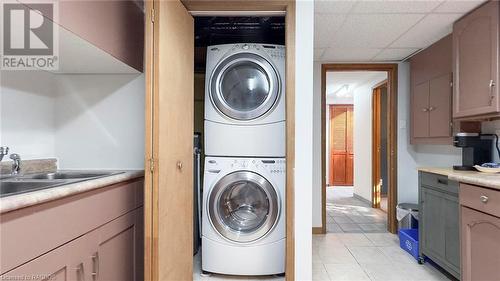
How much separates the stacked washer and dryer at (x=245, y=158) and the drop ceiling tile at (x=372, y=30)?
0.66m

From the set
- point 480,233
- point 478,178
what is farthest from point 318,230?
point 478,178

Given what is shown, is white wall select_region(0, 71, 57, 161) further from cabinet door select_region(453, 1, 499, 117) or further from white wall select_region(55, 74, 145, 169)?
cabinet door select_region(453, 1, 499, 117)

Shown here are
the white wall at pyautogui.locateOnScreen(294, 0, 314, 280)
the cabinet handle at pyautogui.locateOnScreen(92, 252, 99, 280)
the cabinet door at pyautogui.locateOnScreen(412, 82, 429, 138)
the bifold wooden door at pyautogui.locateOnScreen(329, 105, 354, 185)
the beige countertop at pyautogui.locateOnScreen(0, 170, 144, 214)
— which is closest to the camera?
the beige countertop at pyautogui.locateOnScreen(0, 170, 144, 214)

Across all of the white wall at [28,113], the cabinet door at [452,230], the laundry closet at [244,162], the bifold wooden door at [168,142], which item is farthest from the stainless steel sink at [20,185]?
the cabinet door at [452,230]

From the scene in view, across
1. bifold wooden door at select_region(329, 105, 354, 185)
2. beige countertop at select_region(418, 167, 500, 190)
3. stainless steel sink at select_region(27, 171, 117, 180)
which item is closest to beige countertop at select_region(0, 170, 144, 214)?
stainless steel sink at select_region(27, 171, 117, 180)

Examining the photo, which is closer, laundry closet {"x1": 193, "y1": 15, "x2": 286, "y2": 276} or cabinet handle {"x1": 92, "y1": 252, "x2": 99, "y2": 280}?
cabinet handle {"x1": 92, "y1": 252, "x2": 99, "y2": 280}

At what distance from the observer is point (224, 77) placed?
7.27ft

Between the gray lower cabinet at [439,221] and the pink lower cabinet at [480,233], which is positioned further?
the gray lower cabinet at [439,221]

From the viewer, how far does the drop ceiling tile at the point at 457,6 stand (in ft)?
6.43

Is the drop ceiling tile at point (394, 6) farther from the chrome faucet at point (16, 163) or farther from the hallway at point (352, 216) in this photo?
the hallway at point (352, 216)

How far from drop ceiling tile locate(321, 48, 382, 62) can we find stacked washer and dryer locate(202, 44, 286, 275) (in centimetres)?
107

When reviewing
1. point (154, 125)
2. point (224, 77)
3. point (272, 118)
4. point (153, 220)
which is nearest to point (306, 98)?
point (272, 118)

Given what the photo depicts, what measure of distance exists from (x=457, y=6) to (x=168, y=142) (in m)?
2.18

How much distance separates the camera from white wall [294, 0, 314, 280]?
1.83 meters
